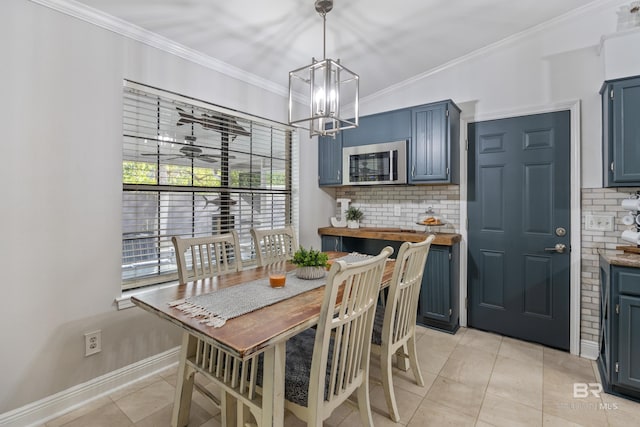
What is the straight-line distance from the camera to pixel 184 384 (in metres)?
1.74

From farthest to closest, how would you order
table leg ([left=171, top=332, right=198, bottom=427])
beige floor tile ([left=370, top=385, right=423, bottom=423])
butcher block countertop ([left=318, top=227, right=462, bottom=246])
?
butcher block countertop ([left=318, top=227, right=462, bottom=246]) < beige floor tile ([left=370, top=385, right=423, bottom=423]) < table leg ([left=171, top=332, right=198, bottom=427])

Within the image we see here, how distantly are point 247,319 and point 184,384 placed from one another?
762 millimetres

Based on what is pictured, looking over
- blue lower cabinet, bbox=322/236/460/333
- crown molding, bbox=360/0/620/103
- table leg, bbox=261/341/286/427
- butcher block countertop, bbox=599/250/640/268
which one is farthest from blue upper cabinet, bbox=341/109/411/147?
table leg, bbox=261/341/286/427

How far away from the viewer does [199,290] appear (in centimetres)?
175

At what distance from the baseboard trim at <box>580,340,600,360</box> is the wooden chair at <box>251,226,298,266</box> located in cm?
257

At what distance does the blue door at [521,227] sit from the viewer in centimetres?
273

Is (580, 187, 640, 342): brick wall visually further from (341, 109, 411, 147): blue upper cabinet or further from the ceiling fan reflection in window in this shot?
the ceiling fan reflection in window

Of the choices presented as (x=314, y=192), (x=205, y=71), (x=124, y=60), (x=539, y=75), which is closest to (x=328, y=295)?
(x=124, y=60)

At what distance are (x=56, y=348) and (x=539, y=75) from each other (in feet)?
13.9

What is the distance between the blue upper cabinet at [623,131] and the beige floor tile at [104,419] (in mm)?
3589

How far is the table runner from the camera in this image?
140 centimetres

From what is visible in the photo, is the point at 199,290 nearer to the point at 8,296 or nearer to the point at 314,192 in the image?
the point at 8,296

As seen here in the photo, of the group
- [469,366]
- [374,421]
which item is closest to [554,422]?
[469,366]

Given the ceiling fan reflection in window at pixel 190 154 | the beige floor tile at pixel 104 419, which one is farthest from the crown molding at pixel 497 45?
the beige floor tile at pixel 104 419
